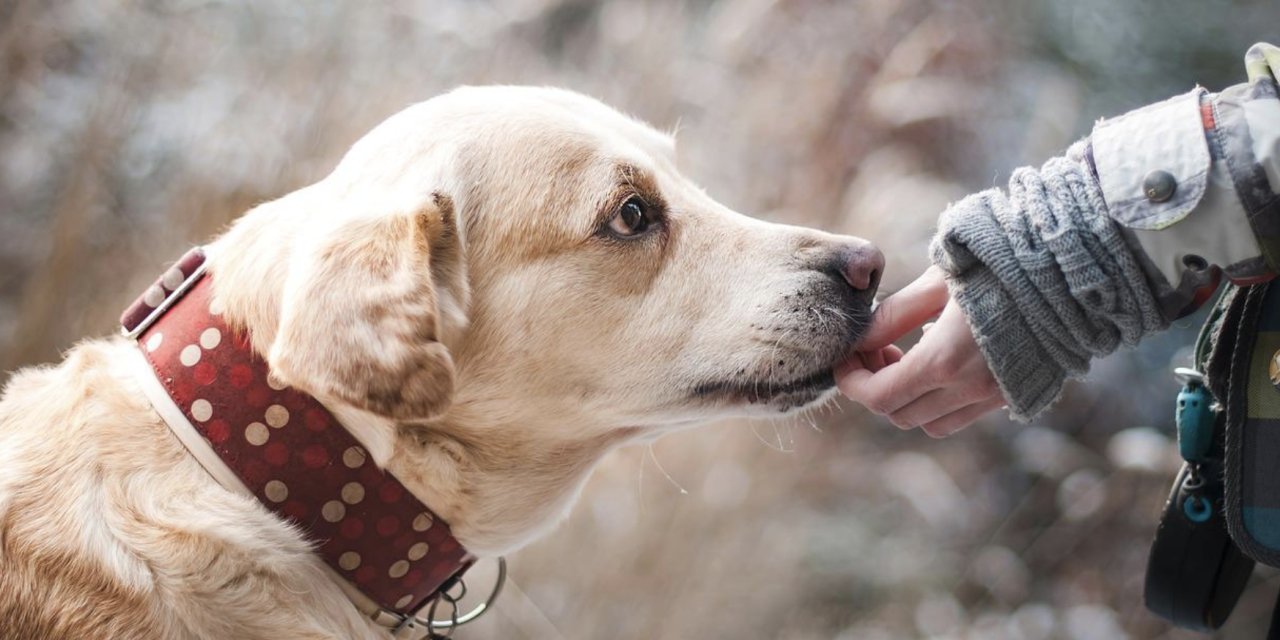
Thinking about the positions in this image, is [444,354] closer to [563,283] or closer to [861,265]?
[563,283]

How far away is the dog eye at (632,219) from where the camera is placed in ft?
6.48

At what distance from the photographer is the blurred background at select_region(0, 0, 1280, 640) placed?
351 centimetres

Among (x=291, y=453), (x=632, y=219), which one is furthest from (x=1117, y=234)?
(x=291, y=453)

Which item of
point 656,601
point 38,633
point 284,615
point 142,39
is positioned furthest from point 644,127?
point 142,39

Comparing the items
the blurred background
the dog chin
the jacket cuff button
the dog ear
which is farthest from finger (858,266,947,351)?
the blurred background

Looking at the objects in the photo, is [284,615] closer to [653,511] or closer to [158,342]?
[158,342]

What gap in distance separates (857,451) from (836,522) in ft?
0.89

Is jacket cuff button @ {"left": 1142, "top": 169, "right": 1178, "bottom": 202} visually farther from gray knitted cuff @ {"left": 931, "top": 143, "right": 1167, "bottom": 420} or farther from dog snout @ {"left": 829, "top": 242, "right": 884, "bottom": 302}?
dog snout @ {"left": 829, "top": 242, "right": 884, "bottom": 302}

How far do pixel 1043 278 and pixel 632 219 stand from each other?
2.52 feet

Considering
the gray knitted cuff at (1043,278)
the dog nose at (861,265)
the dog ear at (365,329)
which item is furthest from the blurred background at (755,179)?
the dog ear at (365,329)

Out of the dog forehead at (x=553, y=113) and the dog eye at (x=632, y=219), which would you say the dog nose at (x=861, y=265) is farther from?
the dog forehead at (x=553, y=113)

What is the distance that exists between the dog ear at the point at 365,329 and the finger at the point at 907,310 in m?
0.86

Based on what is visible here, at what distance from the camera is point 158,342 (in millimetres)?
1732

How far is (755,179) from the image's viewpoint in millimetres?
3854
